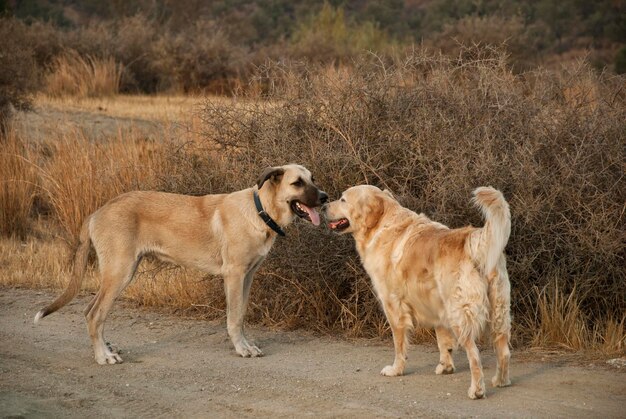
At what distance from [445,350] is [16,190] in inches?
316

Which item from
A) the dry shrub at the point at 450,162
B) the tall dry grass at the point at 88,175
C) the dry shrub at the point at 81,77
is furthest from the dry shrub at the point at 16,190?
the dry shrub at the point at 81,77

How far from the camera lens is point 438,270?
630 cm

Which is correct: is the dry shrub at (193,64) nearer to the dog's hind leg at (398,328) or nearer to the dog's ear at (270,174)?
the dog's ear at (270,174)

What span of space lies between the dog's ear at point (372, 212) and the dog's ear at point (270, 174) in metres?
0.99

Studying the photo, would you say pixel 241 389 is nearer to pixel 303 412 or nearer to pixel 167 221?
pixel 303 412

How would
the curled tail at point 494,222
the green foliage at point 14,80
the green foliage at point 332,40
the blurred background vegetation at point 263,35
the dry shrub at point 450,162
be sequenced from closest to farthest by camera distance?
the curled tail at point 494,222 < the dry shrub at point 450,162 < the green foliage at point 14,80 < the blurred background vegetation at point 263,35 < the green foliage at point 332,40

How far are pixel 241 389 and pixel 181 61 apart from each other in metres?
16.6

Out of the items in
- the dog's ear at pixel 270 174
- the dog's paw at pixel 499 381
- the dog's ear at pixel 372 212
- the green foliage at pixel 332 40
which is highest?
the green foliage at pixel 332 40

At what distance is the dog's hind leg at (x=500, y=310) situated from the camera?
6.09 metres

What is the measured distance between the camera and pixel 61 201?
11.8 meters

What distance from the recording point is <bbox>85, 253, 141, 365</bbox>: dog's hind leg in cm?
752

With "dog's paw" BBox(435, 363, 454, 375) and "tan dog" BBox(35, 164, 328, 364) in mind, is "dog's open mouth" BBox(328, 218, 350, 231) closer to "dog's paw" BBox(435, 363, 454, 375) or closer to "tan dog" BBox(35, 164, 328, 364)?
"tan dog" BBox(35, 164, 328, 364)

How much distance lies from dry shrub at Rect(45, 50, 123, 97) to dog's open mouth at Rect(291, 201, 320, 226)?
1312 cm

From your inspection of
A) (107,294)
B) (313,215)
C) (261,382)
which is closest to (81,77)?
(107,294)
